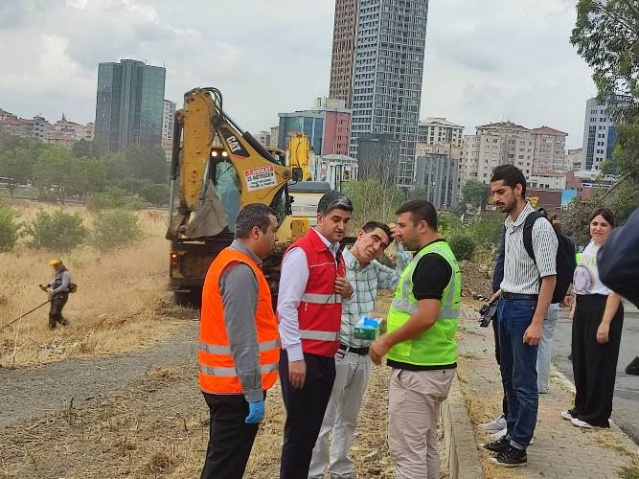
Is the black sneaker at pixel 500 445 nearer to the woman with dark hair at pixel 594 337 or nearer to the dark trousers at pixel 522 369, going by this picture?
the dark trousers at pixel 522 369

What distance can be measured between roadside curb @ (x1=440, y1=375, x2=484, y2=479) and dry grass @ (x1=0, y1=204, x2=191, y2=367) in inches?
251

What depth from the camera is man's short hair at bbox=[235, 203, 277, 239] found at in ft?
13.7

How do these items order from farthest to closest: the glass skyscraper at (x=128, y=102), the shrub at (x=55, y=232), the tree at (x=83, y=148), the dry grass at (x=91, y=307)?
the glass skyscraper at (x=128, y=102), the tree at (x=83, y=148), the shrub at (x=55, y=232), the dry grass at (x=91, y=307)

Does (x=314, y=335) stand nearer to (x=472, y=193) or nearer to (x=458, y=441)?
(x=458, y=441)

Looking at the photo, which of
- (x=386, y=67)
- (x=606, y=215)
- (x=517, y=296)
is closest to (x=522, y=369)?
(x=517, y=296)

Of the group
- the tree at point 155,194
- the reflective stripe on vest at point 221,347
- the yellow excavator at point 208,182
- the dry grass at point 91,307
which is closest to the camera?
the reflective stripe on vest at point 221,347

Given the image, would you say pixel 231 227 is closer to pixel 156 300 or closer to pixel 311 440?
pixel 156 300

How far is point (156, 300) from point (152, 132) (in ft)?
357

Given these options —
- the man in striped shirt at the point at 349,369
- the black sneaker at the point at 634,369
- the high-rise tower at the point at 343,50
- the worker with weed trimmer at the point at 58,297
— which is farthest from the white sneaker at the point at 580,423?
the high-rise tower at the point at 343,50

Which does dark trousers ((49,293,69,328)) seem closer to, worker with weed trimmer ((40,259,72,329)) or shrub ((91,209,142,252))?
worker with weed trimmer ((40,259,72,329))

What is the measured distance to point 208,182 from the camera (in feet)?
47.4

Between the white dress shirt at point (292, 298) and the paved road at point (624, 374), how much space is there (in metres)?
3.48

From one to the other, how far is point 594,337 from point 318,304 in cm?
284

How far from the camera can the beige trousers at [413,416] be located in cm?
422
